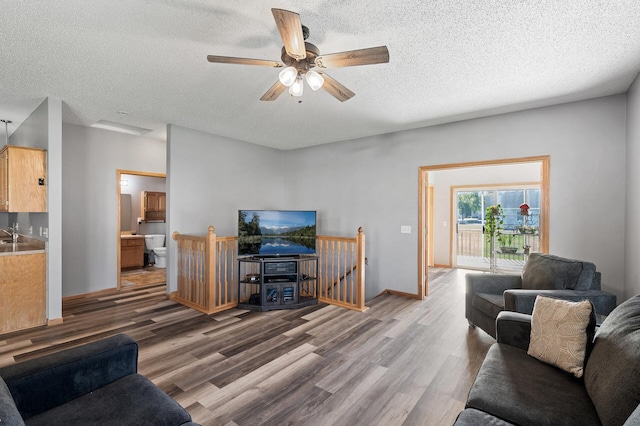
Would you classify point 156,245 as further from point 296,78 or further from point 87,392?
point 296,78

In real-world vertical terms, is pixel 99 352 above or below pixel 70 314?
above

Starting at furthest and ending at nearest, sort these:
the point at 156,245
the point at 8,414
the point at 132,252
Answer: the point at 156,245 → the point at 132,252 → the point at 8,414

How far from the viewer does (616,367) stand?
1.28 meters

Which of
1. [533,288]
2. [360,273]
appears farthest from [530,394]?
[360,273]

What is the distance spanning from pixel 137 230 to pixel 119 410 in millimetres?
7424

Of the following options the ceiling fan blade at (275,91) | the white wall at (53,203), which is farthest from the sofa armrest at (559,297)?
the white wall at (53,203)

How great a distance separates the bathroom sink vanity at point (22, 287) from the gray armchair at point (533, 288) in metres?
5.03

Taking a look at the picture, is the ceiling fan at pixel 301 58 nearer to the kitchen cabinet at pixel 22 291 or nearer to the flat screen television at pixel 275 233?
the flat screen television at pixel 275 233

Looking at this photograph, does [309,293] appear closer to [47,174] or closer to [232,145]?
[232,145]

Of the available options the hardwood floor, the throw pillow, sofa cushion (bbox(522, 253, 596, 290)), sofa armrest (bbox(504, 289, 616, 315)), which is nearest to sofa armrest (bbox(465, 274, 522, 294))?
sofa cushion (bbox(522, 253, 596, 290))

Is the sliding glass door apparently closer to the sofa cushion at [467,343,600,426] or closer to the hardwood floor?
the hardwood floor

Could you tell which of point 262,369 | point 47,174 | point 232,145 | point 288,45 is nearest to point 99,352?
point 262,369

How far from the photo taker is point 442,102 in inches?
137

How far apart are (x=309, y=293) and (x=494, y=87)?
12.5 ft
